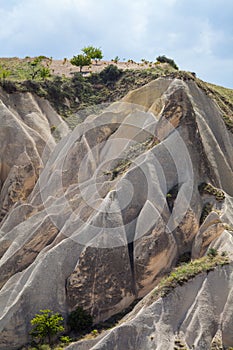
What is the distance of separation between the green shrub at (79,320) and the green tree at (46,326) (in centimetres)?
55

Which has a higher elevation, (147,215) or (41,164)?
(41,164)

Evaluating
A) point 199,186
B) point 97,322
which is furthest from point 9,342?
point 199,186

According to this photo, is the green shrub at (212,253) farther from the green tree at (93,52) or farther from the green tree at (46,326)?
the green tree at (93,52)

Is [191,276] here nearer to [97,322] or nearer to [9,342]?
[97,322]

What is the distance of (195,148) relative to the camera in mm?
32906

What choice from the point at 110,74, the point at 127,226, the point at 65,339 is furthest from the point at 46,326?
the point at 110,74

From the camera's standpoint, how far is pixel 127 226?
1168 inches

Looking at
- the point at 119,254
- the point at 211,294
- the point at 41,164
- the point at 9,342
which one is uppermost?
the point at 41,164

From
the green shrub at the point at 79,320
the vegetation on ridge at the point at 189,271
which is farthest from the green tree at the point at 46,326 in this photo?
the vegetation on ridge at the point at 189,271

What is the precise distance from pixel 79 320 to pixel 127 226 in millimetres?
5616

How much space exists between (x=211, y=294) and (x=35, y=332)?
28.1ft

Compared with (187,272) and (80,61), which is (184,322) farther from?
(80,61)

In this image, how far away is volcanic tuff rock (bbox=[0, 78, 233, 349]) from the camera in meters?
25.0

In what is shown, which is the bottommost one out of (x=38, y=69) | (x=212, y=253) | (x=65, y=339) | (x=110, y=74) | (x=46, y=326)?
(x=65, y=339)
